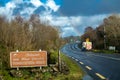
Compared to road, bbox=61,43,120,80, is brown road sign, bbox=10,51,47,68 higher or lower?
higher

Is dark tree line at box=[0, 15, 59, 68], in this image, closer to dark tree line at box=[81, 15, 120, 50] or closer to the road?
the road

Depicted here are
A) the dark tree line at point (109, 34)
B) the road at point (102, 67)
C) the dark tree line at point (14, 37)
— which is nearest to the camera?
the road at point (102, 67)

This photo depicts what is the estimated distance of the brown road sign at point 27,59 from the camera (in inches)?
686

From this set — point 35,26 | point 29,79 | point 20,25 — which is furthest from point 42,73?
point 35,26

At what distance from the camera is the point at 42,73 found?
17.1m

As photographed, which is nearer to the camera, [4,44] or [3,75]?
[3,75]

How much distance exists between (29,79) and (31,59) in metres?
1.74

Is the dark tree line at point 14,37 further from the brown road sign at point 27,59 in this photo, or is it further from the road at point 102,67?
the road at point 102,67

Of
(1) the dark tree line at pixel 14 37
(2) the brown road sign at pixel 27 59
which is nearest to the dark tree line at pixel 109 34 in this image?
(1) the dark tree line at pixel 14 37

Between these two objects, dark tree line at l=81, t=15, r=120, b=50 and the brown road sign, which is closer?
the brown road sign

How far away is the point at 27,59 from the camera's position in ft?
58.1

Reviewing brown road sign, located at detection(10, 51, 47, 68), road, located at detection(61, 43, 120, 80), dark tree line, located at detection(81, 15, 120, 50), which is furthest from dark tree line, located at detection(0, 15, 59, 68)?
dark tree line, located at detection(81, 15, 120, 50)

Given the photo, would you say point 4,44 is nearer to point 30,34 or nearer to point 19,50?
point 19,50

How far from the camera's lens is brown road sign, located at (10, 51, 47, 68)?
57.2 ft
